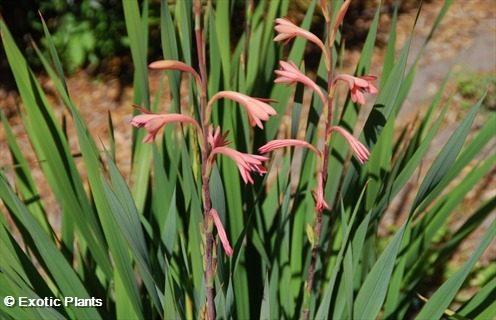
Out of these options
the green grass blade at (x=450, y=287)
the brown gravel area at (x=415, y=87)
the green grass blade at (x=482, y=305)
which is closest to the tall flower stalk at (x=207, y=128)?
the green grass blade at (x=450, y=287)

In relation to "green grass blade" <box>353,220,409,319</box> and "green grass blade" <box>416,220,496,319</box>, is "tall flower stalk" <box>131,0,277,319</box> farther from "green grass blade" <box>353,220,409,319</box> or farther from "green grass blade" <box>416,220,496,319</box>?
"green grass blade" <box>416,220,496,319</box>

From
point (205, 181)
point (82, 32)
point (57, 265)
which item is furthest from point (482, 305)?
point (82, 32)

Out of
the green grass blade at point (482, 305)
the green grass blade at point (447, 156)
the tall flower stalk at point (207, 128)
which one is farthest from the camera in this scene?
the green grass blade at point (482, 305)

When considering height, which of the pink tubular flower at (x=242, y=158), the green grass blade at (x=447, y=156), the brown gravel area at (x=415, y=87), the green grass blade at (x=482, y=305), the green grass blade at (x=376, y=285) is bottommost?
the brown gravel area at (x=415, y=87)

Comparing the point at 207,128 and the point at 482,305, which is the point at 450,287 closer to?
the point at 482,305

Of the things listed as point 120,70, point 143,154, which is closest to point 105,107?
point 120,70

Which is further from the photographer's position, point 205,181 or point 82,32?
point 82,32

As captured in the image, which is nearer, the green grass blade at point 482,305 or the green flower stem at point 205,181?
the green flower stem at point 205,181

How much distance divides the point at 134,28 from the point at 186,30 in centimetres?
15

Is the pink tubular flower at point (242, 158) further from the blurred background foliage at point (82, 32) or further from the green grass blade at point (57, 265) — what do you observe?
the blurred background foliage at point (82, 32)

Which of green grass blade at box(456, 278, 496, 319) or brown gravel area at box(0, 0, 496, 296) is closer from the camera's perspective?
green grass blade at box(456, 278, 496, 319)

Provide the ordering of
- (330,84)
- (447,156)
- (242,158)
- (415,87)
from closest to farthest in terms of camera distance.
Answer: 1. (242,158)
2. (330,84)
3. (447,156)
4. (415,87)

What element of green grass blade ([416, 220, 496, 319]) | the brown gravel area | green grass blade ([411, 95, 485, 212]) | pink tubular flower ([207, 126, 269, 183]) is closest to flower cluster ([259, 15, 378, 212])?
pink tubular flower ([207, 126, 269, 183])

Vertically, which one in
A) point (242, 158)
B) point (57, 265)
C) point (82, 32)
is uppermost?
point (242, 158)
